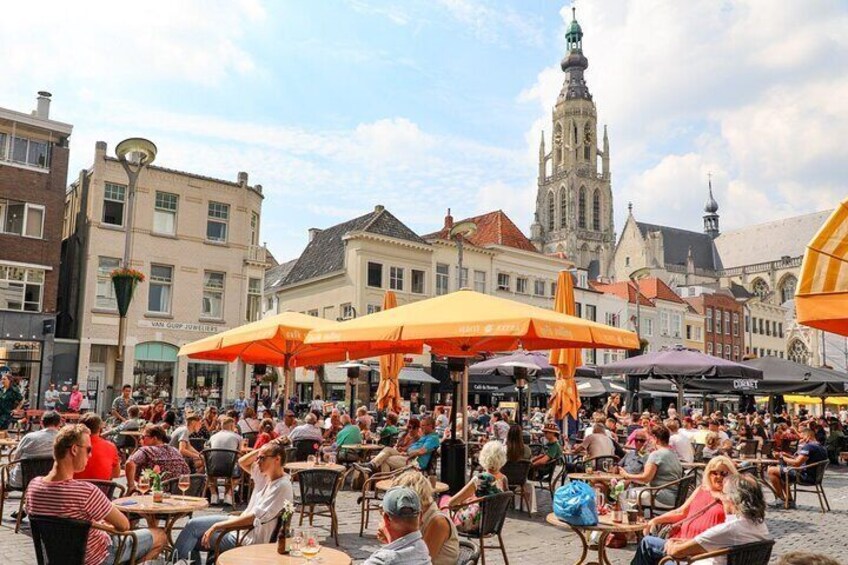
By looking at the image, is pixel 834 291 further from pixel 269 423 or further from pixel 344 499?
pixel 269 423

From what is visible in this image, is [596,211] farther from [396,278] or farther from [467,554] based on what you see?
[467,554]

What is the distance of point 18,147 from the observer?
27719 mm

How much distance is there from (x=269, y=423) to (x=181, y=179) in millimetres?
21824

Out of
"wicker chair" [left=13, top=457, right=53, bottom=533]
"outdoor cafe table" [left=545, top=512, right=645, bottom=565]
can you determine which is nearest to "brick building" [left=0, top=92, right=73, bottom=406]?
"wicker chair" [left=13, top=457, right=53, bottom=533]

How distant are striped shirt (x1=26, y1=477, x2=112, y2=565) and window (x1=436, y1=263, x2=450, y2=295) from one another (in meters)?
37.1

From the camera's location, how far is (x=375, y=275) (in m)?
39.8

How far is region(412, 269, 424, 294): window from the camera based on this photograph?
4119cm

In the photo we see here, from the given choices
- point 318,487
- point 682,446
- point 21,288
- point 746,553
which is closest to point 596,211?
point 21,288

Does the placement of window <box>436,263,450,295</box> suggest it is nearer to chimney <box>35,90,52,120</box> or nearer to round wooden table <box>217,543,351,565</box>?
chimney <box>35,90,52,120</box>

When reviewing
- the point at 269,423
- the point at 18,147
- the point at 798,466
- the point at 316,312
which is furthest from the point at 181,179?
the point at 798,466

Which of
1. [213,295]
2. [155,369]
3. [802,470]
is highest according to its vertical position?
[213,295]

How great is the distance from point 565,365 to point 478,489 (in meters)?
6.72

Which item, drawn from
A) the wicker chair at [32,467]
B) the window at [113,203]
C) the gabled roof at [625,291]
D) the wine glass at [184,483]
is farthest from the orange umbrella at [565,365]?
the gabled roof at [625,291]

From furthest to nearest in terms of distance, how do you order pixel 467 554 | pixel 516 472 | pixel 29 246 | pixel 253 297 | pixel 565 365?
pixel 253 297 → pixel 29 246 → pixel 565 365 → pixel 516 472 → pixel 467 554
